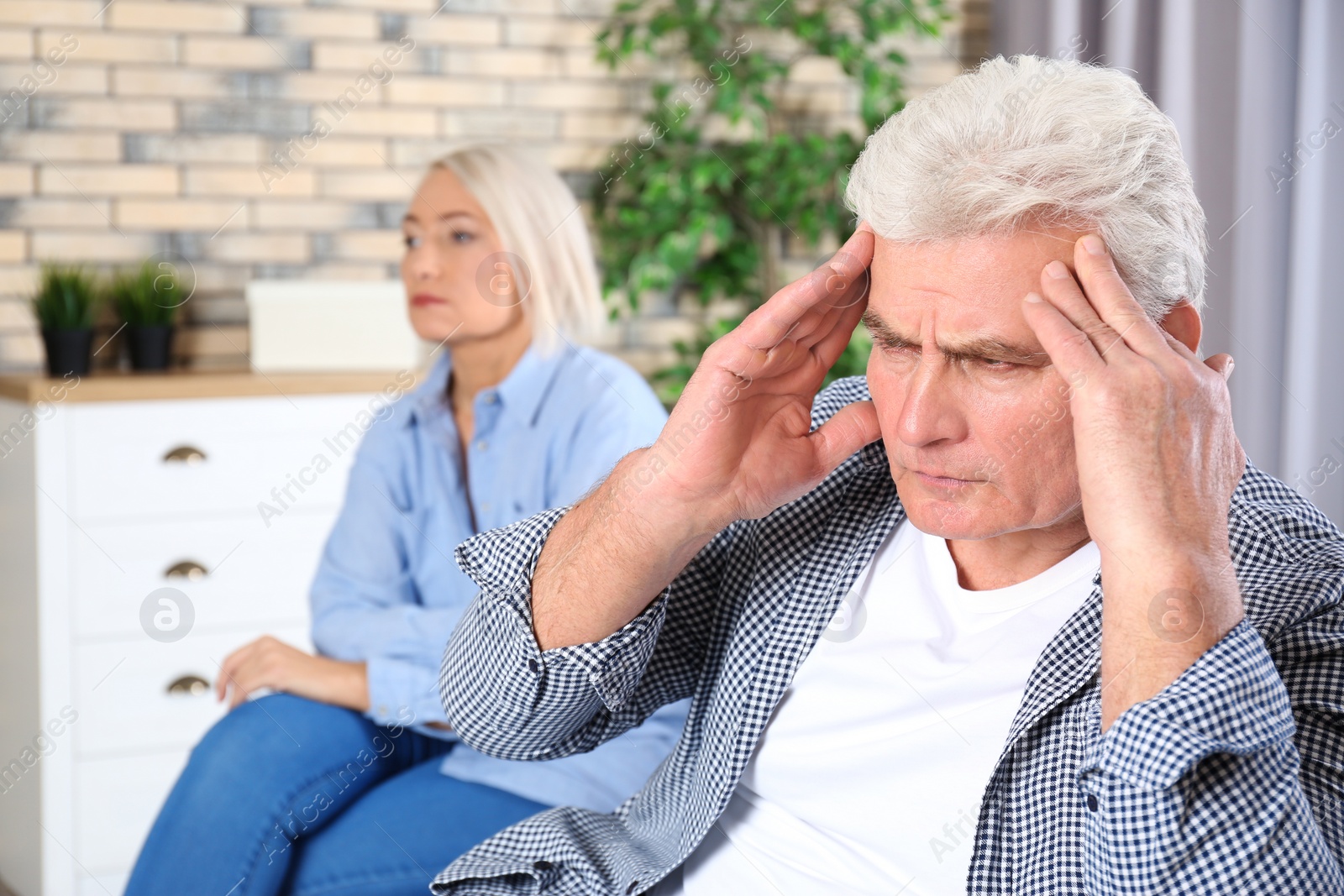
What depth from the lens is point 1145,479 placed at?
847 mm

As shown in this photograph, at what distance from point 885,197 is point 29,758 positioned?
7.23 ft

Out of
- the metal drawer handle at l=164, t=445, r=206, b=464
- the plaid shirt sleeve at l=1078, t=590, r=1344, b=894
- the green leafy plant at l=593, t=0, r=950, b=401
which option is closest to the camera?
the plaid shirt sleeve at l=1078, t=590, r=1344, b=894

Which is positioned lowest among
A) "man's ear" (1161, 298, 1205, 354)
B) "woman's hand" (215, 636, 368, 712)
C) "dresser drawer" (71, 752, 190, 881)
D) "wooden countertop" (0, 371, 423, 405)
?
"dresser drawer" (71, 752, 190, 881)

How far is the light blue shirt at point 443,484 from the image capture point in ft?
5.74

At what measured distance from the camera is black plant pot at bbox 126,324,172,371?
9.04 feet

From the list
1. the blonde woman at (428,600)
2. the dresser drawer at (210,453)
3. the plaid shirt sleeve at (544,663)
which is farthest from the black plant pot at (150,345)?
the plaid shirt sleeve at (544,663)

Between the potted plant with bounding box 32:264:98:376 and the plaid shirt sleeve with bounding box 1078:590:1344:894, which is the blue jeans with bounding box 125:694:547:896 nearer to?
the plaid shirt sleeve with bounding box 1078:590:1344:894

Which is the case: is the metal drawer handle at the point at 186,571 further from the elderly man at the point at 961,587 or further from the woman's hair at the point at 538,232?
the elderly man at the point at 961,587

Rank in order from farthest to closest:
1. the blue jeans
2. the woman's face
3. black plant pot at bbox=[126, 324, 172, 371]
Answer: black plant pot at bbox=[126, 324, 172, 371] → the woman's face → the blue jeans

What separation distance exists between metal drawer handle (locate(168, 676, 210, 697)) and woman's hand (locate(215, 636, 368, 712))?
0.97m

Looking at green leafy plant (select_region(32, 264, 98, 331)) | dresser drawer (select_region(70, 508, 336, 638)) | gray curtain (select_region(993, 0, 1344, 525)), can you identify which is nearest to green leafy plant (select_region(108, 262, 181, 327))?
green leafy plant (select_region(32, 264, 98, 331))

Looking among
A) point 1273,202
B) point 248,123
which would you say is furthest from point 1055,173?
point 248,123

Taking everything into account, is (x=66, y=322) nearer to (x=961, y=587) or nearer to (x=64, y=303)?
(x=64, y=303)

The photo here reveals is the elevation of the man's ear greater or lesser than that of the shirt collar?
greater
